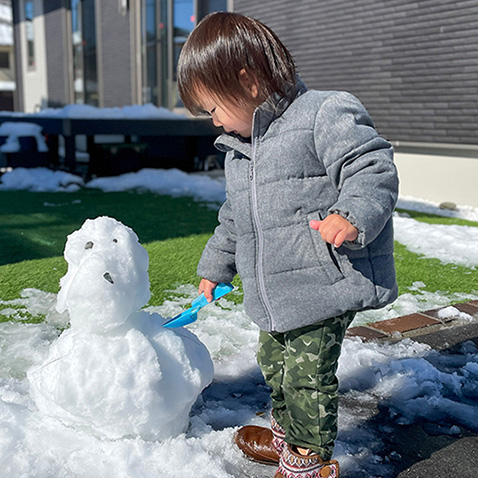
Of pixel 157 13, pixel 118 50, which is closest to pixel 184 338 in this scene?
pixel 157 13

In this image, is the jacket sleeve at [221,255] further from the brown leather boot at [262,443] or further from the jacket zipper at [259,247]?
the brown leather boot at [262,443]

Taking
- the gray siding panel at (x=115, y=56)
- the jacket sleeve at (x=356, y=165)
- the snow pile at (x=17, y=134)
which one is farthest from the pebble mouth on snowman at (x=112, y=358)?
the gray siding panel at (x=115, y=56)

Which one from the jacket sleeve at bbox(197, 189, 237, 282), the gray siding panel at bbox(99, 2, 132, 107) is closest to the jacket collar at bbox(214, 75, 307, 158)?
the jacket sleeve at bbox(197, 189, 237, 282)

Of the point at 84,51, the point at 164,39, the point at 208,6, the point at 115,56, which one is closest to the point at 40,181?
the point at 164,39

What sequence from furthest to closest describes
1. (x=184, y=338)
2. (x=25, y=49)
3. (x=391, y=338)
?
1. (x=25, y=49)
2. (x=391, y=338)
3. (x=184, y=338)

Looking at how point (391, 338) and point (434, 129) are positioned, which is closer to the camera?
point (391, 338)

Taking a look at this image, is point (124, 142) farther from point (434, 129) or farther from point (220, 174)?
point (434, 129)

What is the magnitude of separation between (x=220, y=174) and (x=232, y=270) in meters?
8.48

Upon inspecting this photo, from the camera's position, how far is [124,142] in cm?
1001

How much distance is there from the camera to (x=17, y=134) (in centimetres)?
962

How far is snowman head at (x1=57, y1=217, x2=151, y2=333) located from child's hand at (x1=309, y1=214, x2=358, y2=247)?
671 mm

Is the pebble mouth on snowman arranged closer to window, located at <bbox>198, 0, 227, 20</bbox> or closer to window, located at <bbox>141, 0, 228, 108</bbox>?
window, located at <bbox>141, 0, 228, 108</bbox>

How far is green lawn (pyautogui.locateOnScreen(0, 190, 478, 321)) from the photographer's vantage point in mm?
3984

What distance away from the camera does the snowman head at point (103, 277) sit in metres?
1.75
